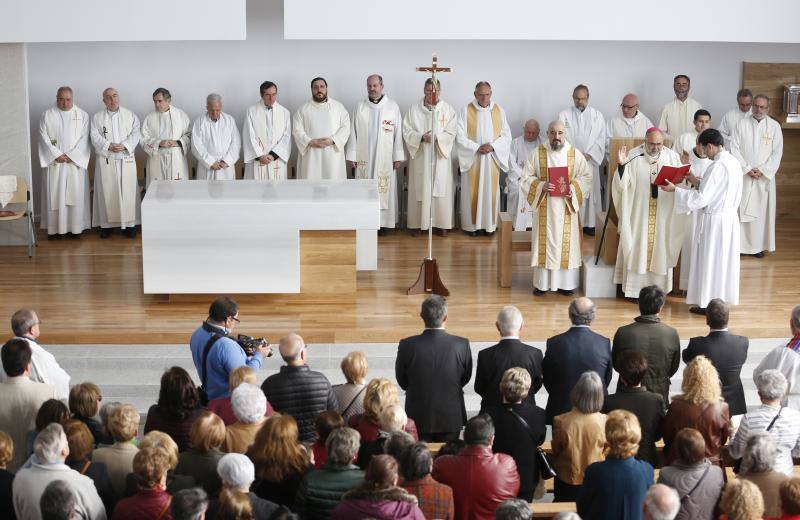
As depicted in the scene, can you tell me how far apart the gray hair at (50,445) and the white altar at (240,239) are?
5.13 m

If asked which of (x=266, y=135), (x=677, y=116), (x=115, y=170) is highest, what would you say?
(x=677, y=116)

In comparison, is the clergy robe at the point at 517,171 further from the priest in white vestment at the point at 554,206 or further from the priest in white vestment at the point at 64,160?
the priest in white vestment at the point at 64,160

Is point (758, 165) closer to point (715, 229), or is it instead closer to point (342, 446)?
point (715, 229)

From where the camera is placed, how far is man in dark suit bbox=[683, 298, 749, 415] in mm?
6949

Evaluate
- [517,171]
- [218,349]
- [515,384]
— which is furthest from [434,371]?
[517,171]

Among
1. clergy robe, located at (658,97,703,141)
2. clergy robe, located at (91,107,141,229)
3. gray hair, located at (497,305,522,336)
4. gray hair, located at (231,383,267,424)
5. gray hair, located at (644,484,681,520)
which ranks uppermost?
clergy robe, located at (658,97,703,141)

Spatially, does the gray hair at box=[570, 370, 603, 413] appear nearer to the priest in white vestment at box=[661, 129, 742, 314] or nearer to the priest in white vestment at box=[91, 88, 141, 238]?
the priest in white vestment at box=[661, 129, 742, 314]

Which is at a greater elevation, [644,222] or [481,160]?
[481,160]

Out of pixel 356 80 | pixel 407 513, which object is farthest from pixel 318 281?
pixel 407 513

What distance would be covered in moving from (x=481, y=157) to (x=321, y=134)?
1733 millimetres

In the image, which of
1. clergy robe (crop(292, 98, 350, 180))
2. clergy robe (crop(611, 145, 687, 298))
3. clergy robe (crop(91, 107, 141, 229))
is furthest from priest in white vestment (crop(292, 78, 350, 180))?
clergy robe (crop(611, 145, 687, 298))

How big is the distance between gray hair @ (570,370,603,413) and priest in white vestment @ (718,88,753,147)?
7.36 metres

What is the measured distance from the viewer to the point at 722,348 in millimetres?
6949

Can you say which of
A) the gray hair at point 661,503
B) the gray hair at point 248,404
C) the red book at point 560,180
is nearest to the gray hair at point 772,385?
the gray hair at point 661,503
